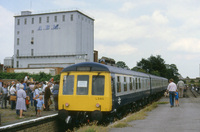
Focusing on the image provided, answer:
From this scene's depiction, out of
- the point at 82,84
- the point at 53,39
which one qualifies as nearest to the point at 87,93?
the point at 82,84

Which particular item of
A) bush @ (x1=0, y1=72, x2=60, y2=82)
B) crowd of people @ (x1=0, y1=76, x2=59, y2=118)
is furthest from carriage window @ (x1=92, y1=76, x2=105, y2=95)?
bush @ (x1=0, y1=72, x2=60, y2=82)

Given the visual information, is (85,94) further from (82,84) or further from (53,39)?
(53,39)

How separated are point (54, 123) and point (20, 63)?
7151 cm

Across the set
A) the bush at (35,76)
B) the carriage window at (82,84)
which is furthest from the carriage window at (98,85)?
the bush at (35,76)

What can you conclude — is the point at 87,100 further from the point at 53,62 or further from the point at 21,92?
the point at 53,62

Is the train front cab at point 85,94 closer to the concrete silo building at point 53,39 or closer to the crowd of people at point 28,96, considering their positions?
the crowd of people at point 28,96

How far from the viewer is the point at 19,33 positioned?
83.6 metres

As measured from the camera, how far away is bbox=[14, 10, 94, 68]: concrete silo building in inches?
2936

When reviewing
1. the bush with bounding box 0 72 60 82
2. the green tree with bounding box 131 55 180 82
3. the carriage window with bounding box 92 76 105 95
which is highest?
the green tree with bounding box 131 55 180 82

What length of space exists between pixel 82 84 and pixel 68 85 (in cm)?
61

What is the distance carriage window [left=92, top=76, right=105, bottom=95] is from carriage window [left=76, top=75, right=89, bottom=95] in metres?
0.29

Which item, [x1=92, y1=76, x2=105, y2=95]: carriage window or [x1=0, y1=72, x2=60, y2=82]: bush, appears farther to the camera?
[x1=0, y1=72, x2=60, y2=82]: bush

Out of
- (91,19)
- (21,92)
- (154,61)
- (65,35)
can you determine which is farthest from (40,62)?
(21,92)

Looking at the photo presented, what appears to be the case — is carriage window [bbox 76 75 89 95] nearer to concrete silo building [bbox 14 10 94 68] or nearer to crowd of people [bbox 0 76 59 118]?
crowd of people [bbox 0 76 59 118]
